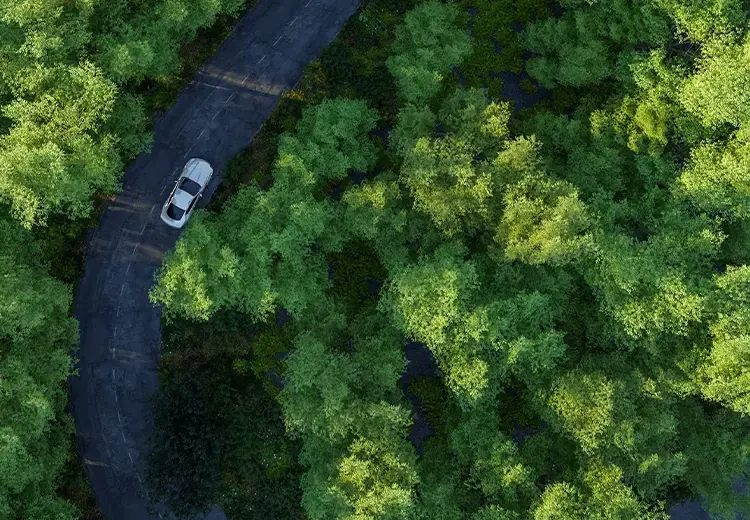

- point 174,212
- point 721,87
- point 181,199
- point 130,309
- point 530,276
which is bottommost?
point 130,309

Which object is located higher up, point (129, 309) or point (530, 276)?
point (530, 276)

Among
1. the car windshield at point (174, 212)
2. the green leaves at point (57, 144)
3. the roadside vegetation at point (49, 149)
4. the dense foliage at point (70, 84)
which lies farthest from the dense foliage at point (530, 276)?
the dense foliage at point (70, 84)

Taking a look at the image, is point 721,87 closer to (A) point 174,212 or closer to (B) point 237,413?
(A) point 174,212

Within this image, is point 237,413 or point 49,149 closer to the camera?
point 49,149

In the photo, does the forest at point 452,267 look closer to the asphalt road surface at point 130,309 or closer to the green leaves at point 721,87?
the green leaves at point 721,87

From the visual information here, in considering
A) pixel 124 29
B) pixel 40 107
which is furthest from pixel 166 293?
pixel 124 29

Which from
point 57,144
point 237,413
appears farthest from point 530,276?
point 57,144
